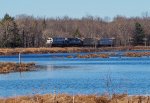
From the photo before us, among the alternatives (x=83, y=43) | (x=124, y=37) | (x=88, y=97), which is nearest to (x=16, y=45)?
(x=83, y=43)

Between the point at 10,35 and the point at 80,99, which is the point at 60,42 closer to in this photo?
the point at 10,35

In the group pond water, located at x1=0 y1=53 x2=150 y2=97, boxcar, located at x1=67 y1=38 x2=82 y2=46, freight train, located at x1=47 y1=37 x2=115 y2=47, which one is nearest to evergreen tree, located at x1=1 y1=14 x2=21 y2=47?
freight train, located at x1=47 y1=37 x2=115 y2=47

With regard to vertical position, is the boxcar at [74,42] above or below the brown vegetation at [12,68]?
above

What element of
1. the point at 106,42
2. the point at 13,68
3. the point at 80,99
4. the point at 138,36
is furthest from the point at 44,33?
the point at 80,99

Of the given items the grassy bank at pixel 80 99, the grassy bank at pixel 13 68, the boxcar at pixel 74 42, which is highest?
the grassy bank at pixel 80 99

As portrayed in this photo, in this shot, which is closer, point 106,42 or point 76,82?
point 76,82

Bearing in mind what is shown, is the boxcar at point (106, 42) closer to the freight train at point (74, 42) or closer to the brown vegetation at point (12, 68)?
the freight train at point (74, 42)

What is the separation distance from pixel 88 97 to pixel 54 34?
15506cm

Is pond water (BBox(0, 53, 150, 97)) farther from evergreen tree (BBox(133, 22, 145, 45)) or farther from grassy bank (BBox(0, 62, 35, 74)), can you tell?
evergreen tree (BBox(133, 22, 145, 45))

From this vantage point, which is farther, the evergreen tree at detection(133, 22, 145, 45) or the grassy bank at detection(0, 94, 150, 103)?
the evergreen tree at detection(133, 22, 145, 45)

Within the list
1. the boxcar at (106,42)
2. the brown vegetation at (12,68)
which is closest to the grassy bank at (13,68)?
the brown vegetation at (12,68)

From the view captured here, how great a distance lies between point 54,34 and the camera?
173m

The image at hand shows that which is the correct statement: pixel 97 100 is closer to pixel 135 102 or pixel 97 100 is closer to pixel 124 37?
pixel 135 102

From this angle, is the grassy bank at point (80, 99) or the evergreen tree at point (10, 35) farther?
the evergreen tree at point (10, 35)
